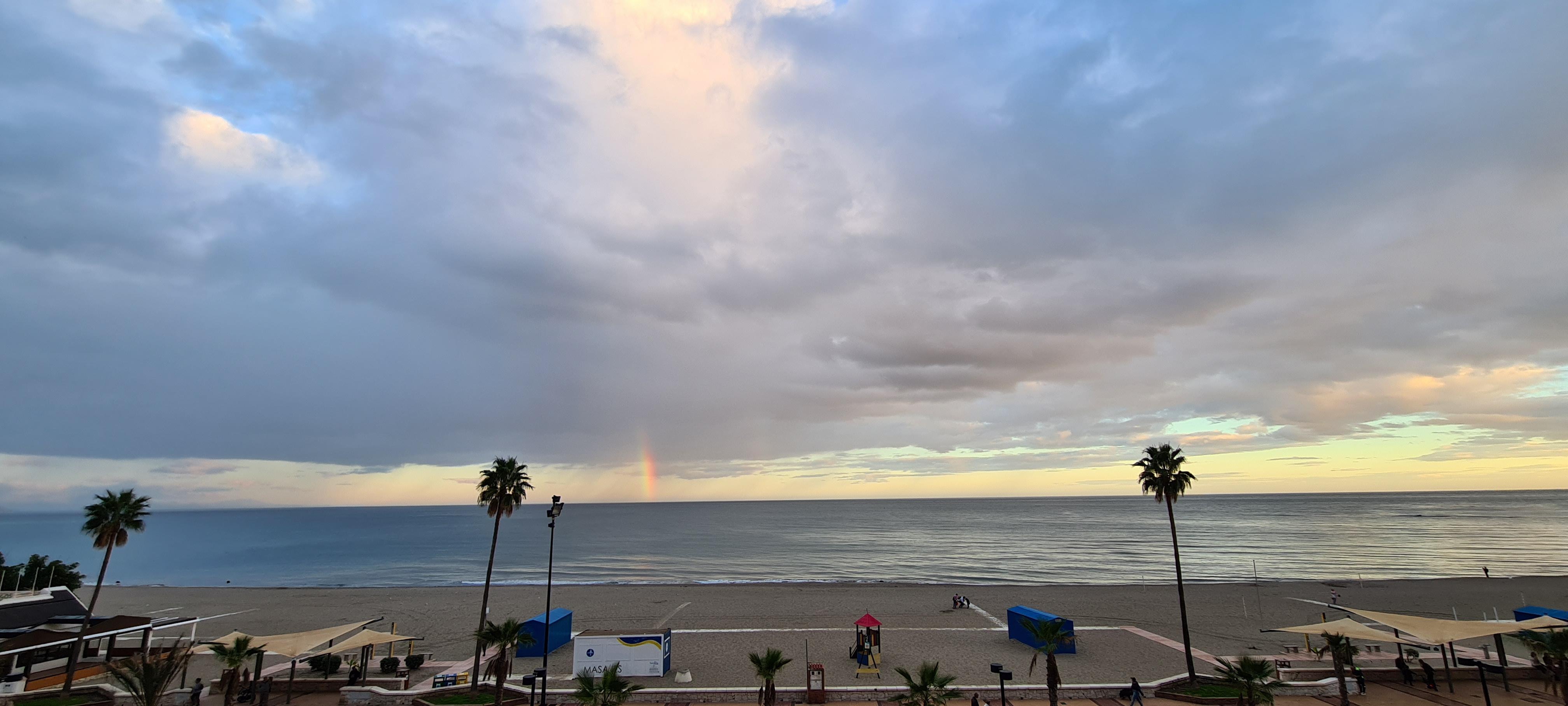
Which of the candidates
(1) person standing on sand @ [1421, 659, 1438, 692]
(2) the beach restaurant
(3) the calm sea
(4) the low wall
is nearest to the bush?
(4) the low wall

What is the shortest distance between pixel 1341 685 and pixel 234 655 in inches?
1516

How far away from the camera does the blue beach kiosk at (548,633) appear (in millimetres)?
31078

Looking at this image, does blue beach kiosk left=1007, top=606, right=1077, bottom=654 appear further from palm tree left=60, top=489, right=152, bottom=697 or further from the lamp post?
palm tree left=60, top=489, right=152, bottom=697

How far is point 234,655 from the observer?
24.2 metres

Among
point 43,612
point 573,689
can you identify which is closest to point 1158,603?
point 573,689

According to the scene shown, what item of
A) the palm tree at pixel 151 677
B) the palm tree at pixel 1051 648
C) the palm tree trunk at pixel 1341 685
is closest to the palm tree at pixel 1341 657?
the palm tree trunk at pixel 1341 685

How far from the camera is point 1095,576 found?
6969 cm

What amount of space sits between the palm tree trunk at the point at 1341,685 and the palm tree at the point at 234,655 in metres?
37.3

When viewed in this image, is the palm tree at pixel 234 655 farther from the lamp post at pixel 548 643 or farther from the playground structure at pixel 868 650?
the playground structure at pixel 868 650

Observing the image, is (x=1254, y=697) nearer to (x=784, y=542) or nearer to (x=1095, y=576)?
(x=1095, y=576)

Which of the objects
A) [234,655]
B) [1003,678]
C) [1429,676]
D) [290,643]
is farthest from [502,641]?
[1429,676]

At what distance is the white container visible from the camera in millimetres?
27859

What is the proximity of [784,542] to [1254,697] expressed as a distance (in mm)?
109775

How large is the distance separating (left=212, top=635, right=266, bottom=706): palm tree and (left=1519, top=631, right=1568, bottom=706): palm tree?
43.3m
